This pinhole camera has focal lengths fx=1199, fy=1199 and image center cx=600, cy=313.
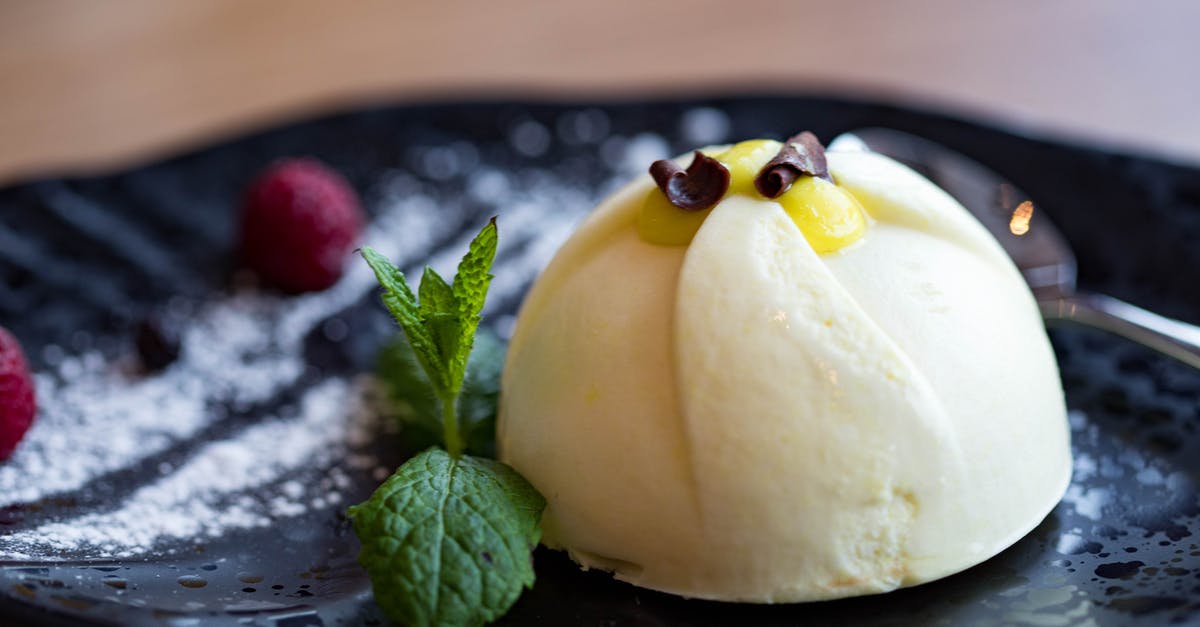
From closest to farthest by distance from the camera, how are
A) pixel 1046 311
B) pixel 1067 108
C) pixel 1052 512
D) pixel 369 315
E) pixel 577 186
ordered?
pixel 1052 512 → pixel 1046 311 → pixel 369 315 → pixel 577 186 → pixel 1067 108

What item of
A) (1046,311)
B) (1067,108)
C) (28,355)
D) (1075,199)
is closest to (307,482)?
(28,355)

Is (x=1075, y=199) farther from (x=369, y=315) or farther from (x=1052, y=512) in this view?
(x=369, y=315)

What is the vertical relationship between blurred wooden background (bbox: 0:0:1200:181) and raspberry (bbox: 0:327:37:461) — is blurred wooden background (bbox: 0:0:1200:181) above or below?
above

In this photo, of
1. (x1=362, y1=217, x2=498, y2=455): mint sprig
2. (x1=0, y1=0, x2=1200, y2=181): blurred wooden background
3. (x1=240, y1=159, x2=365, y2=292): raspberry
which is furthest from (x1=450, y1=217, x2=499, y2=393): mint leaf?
(x1=0, y1=0, x2=1200, y2=181): blurred wooden background

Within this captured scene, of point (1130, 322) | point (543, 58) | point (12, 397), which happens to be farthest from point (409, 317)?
point (543, 58)

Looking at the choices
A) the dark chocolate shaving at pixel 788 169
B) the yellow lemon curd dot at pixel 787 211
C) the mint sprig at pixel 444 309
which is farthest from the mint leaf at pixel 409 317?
the dark chocolate shaving at pixel 788 169

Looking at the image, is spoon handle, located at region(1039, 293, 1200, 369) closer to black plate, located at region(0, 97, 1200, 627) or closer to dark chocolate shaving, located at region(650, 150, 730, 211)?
black plate, located at region(0, 97, 1200, 627)

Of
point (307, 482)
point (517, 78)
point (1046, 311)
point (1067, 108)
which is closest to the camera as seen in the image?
point (307, 482)
